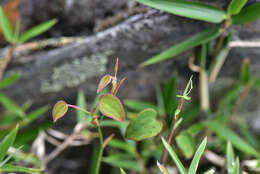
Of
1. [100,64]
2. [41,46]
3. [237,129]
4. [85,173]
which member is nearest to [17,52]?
[41,46]

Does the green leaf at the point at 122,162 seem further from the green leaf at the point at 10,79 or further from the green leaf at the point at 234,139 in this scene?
the green leaf at the point at 10,79

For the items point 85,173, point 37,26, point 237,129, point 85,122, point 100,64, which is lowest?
point 85,173

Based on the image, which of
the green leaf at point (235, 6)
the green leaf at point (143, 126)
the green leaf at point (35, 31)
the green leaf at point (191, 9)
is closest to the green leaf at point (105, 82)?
the green leaf at point (143, 126)

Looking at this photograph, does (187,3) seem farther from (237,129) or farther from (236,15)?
(237,129)

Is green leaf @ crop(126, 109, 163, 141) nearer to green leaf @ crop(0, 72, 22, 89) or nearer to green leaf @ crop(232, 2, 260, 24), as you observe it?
green leaf @ crop(232, 2, 260, 24)

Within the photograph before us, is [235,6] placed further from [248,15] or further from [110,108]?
[110,108]

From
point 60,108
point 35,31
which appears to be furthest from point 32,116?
point 60,108
